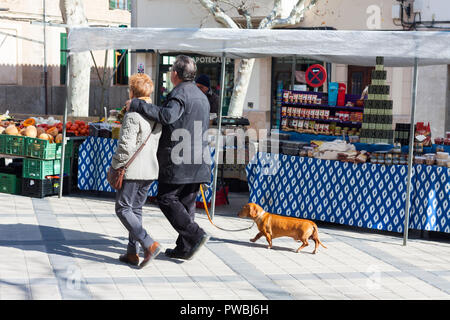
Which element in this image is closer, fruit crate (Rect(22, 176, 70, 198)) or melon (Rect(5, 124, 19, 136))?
fruit crate (Rect(22, 176, 70, 198))

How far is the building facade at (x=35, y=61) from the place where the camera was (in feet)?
83.6

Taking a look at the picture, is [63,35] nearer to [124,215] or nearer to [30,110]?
[30,110]

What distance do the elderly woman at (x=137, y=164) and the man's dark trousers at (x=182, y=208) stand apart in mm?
198

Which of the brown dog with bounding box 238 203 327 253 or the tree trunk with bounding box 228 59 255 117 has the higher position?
the tree trunk with bounding box 228 59 255 117

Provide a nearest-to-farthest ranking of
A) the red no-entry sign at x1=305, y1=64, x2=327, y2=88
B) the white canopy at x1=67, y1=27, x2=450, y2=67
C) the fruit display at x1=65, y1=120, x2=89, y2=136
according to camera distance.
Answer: the white canopy at x1=67, y1=27, x2=450, y2=67 < the fruit display at x1=65, y1=120, x2=89, y2=136 < the red no-entry sign at x1=305, y1=64, x2=327, y2=88

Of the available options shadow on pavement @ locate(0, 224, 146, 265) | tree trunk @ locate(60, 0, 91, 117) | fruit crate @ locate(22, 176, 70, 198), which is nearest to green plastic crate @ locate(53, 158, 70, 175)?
fruit crate @ locate(22, 176, 70, 198)

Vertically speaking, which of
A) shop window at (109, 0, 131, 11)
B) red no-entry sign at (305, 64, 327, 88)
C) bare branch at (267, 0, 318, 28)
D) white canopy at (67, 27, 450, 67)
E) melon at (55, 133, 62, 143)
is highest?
shop window at (109, 0, 131, 11)

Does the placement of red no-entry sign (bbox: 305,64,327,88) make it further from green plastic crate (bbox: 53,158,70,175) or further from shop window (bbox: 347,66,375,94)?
shop window (bbox: 347,66,375,94)

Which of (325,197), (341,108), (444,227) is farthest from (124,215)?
(341,108)

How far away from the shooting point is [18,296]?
203 inches

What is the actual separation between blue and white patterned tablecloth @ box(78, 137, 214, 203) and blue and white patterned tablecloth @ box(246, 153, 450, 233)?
7.62 feet

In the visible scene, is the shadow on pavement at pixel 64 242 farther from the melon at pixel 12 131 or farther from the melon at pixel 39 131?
the melon at pixel 12 131

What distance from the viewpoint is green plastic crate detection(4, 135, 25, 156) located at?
991 centimetres

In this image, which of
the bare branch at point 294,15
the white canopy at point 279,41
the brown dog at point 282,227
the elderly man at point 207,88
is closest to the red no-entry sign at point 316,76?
the bare branch at point 294,15
